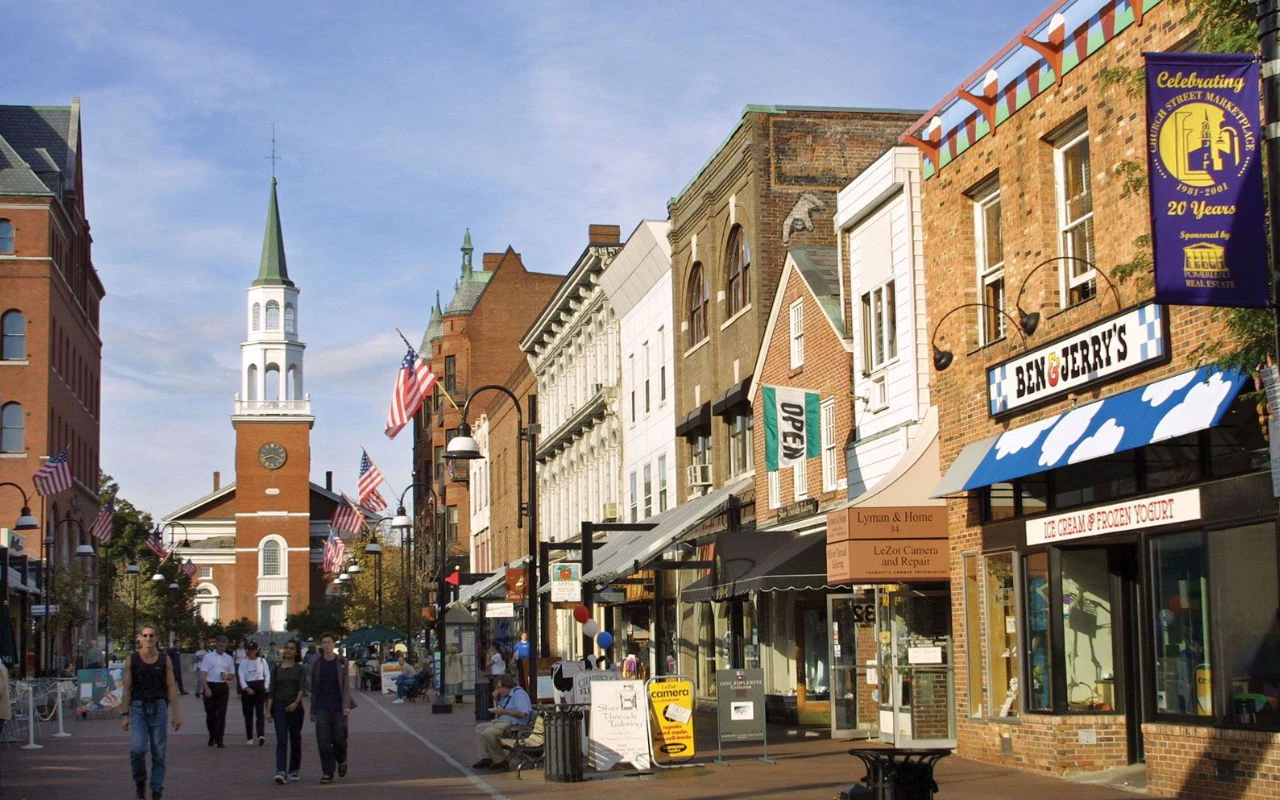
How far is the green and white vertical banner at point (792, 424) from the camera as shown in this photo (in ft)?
86.7

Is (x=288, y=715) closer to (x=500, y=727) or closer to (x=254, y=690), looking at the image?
(x=500, y=727)

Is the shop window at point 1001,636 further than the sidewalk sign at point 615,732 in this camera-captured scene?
No

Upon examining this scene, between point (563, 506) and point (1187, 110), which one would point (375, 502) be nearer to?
point (563, 506)

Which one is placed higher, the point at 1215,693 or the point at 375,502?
the point at 375,502

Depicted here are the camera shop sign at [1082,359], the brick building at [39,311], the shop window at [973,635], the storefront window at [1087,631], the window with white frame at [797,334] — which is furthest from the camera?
the brick building at [39,311]

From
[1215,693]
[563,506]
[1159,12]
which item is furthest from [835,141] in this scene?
[563,506]

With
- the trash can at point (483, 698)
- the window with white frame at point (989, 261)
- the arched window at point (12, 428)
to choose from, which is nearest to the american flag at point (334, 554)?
the arched window at point (12, 428)

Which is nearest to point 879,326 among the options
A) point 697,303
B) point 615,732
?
point 615,732

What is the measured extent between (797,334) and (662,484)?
12.2 m

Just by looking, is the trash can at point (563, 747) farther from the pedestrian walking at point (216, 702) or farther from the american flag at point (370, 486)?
the american flag at point (370, 486)

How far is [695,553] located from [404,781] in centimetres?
1556

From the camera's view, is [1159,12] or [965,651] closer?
[1159,12]

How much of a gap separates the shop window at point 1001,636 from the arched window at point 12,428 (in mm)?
64455

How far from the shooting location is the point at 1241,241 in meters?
11.1
